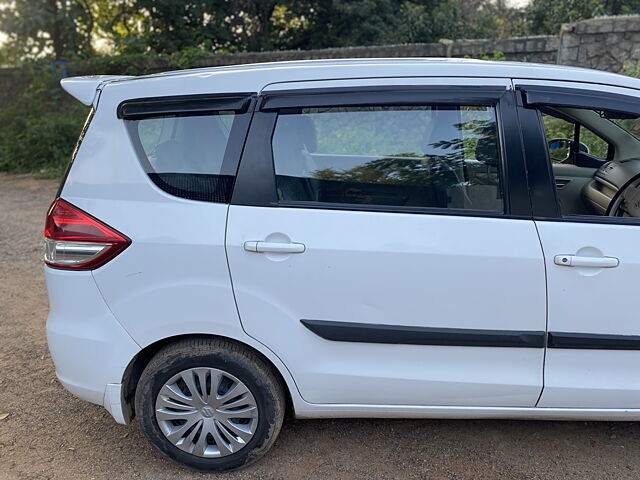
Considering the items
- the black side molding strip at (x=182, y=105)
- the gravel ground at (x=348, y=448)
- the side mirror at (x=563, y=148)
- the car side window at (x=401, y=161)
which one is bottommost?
the gravel ground at (x=348, y=448)

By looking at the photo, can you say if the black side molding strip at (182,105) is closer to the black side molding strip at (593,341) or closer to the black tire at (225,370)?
the black tire at (225,370)

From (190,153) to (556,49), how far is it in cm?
811

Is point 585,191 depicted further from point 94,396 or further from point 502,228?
point 94,396

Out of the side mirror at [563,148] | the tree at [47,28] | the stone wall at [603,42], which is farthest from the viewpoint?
the tree at [47,28]

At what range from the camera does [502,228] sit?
7.81 feet

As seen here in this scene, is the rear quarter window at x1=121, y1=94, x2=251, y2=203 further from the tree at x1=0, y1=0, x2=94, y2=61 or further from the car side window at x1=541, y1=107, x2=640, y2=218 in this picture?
the tree at x1=0, y1=0, x2=94, y2=61

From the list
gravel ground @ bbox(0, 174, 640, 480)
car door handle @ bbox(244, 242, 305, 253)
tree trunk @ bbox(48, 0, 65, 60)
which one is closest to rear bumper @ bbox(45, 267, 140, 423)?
gravel ground @ bbox(0, 174, 640, 480)

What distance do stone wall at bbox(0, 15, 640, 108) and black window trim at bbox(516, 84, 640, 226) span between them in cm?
696

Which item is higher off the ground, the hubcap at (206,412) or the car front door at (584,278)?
the car front door at (584,278)

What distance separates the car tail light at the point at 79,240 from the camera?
249 centimetres

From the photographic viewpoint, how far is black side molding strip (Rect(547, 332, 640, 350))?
7.86ft

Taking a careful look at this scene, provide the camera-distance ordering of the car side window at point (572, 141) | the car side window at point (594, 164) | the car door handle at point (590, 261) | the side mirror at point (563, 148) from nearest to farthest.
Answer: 1. the car door handle at point (590, 261)
2. the car side window at point (594, 164)
3. the side mirror at point (563, 148)
4. the car side window at point (572, 141)

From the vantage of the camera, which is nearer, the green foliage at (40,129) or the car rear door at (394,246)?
the car rear door at (394,246)

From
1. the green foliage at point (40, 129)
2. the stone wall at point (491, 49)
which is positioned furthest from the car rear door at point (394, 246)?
the green foliage at point (40, 129)
